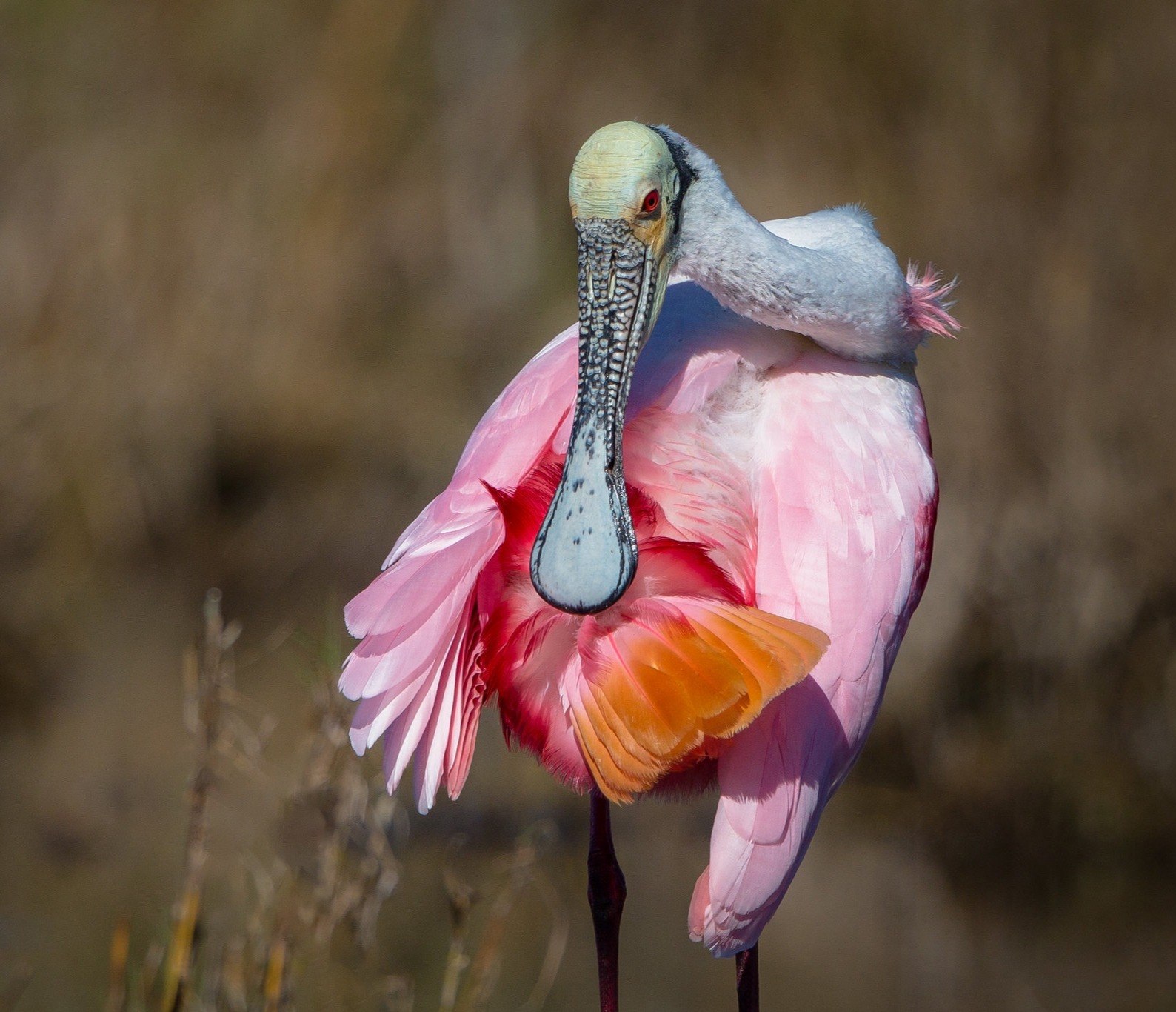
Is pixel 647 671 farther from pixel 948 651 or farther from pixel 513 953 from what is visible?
pixel 948 651

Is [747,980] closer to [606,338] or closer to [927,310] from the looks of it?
[927,310]

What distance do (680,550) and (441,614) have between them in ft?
1.21

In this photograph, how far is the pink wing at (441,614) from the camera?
2.40 meters

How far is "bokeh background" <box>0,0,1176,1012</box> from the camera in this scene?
5387 millimetres

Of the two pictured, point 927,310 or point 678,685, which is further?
point 927,310

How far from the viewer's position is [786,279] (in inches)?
102

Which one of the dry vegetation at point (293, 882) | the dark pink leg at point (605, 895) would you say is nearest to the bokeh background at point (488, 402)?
the dry vegetation at point (293, 882)

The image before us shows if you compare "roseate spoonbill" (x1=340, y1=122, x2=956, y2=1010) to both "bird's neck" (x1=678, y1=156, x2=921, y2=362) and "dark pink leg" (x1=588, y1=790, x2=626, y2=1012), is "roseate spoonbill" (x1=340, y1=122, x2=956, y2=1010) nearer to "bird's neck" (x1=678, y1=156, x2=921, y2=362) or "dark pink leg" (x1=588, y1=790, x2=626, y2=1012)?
"bird's neck" (x1=678, y1=156, x2=921, y2=362)

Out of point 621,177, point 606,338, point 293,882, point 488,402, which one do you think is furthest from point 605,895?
point 488,402

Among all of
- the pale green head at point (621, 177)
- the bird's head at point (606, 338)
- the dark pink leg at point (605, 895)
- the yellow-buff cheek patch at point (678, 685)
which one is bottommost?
the dark pink leg at point (605, 895)

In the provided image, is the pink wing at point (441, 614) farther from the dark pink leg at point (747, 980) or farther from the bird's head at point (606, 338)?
the dark pink leg at point (747, 980)

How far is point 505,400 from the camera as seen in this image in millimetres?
2760

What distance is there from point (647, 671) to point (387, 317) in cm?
536

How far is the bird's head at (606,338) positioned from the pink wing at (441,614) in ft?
0.60
